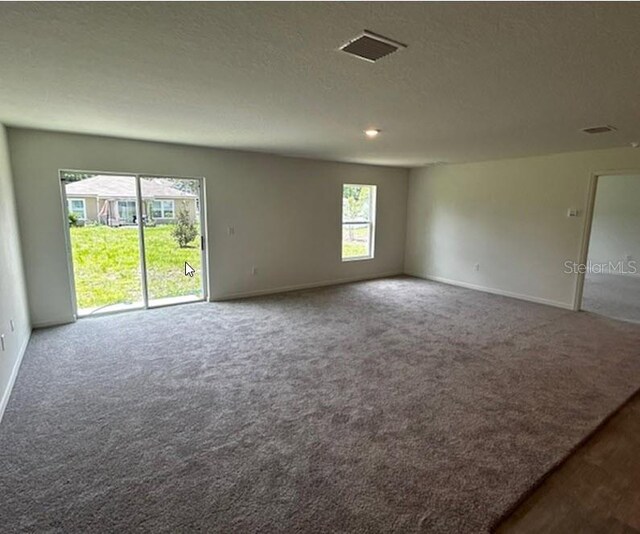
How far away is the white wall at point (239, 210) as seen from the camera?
4305 mm

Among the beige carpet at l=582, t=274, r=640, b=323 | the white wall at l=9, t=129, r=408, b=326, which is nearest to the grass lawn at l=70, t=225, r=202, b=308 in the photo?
the white wall at l=9, t=129, r=408, b=326

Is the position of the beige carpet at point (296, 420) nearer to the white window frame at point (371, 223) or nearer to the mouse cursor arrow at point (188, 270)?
the mouse cursor arrow at point (188, 270)

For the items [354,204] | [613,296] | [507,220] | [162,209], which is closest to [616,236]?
[613,296]

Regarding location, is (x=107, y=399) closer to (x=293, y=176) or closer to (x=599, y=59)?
(x=599, y=59)

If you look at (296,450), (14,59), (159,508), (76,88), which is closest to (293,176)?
(76,88)

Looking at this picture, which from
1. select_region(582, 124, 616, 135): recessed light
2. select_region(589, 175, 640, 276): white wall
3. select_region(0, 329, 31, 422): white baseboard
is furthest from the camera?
select_region(589, 175, 640, 276): white wall

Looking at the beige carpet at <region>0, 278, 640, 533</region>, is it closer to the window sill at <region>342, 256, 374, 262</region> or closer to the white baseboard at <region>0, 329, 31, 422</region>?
the white baseboard at <region>0, 329, 31, 422</region>

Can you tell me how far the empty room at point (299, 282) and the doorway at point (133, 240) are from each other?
0.03 metres

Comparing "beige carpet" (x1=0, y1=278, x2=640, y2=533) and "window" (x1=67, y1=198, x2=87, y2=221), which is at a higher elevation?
"window" (x1=67, y1=198, x2=87, y2=221)

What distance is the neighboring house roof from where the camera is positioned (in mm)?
4590

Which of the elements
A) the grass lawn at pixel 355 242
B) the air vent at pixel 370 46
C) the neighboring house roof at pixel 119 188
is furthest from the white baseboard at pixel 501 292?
the air vent at pixel 370 46

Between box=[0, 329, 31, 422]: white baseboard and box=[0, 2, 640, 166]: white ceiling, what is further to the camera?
box=[0, 329, 31, 422]: white baseboard

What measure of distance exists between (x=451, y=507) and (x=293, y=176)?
532 centimetres

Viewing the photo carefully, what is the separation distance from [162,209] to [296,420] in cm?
389
